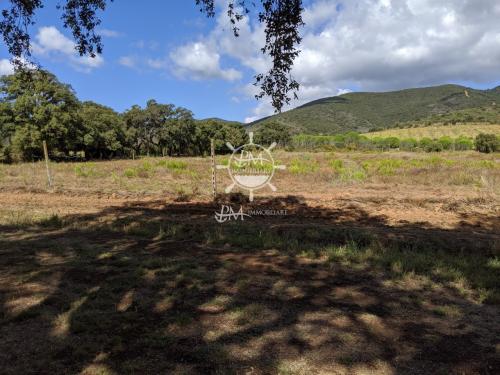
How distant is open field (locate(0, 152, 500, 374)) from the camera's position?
3.11m

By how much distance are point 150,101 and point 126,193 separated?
2006 inches

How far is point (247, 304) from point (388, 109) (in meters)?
145

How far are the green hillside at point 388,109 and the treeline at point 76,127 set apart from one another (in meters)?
52.2

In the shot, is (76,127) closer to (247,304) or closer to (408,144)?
(247,304)

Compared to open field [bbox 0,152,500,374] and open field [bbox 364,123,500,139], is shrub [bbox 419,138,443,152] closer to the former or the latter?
open field [bbox 364,123,500,139]

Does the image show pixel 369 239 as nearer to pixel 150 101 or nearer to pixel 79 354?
pixel 79 354

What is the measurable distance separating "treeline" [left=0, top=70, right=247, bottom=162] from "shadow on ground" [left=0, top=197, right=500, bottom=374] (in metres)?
24.6

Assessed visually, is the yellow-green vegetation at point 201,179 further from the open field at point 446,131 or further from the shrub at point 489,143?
the open field at point 446,131

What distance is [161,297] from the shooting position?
4.32 m

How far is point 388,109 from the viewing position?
13750cm

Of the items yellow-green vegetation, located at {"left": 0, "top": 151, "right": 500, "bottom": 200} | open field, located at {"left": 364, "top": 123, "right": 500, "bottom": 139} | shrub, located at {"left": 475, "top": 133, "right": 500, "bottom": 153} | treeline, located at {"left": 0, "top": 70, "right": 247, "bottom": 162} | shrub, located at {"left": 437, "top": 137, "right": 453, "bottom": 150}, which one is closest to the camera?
yellow-green vegetation, located at {"left": 0, "top": 151, "right": 500, "bottom": 200}

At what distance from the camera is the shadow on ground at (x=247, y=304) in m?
3.09

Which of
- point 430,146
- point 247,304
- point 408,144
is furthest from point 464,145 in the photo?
point 247,304

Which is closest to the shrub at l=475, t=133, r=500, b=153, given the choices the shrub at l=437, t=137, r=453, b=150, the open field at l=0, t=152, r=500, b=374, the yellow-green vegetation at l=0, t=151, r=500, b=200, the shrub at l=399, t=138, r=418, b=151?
the shrub at l=437, t=137, r=453, b=150
